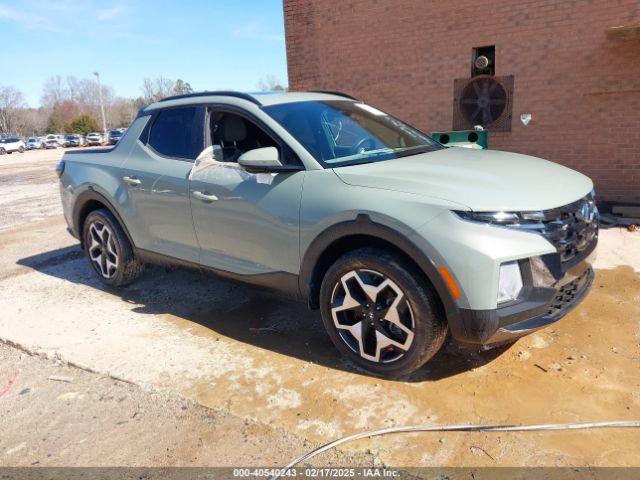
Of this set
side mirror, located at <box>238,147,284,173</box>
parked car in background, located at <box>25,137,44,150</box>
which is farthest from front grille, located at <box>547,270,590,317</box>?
parked car in background, located at <box>25,137,44,150</box>

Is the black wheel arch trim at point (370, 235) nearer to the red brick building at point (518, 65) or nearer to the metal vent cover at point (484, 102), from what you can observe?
the red brick building at point (518, 65)

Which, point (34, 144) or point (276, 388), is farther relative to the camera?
point (34, 144)

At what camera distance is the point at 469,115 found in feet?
26.3

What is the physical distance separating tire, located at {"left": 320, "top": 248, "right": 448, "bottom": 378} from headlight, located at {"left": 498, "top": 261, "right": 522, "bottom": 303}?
0.36 m

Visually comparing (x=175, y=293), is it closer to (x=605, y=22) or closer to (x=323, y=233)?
(x=323, y=233)

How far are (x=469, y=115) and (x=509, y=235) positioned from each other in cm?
598

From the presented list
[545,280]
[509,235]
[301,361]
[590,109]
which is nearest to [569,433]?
[545,280]

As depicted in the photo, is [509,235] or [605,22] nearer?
[509,235]

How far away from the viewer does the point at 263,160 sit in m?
3.16

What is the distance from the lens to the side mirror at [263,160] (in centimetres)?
317

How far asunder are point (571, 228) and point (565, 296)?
0.39 m

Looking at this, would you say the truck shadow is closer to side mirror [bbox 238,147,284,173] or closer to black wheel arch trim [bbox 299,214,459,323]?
black wheel arch trim [bbox 299,214,459,323]

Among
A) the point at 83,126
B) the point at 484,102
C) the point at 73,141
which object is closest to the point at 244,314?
the point at 484,102

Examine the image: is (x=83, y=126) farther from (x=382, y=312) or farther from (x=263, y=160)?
(x=382, y=312)
